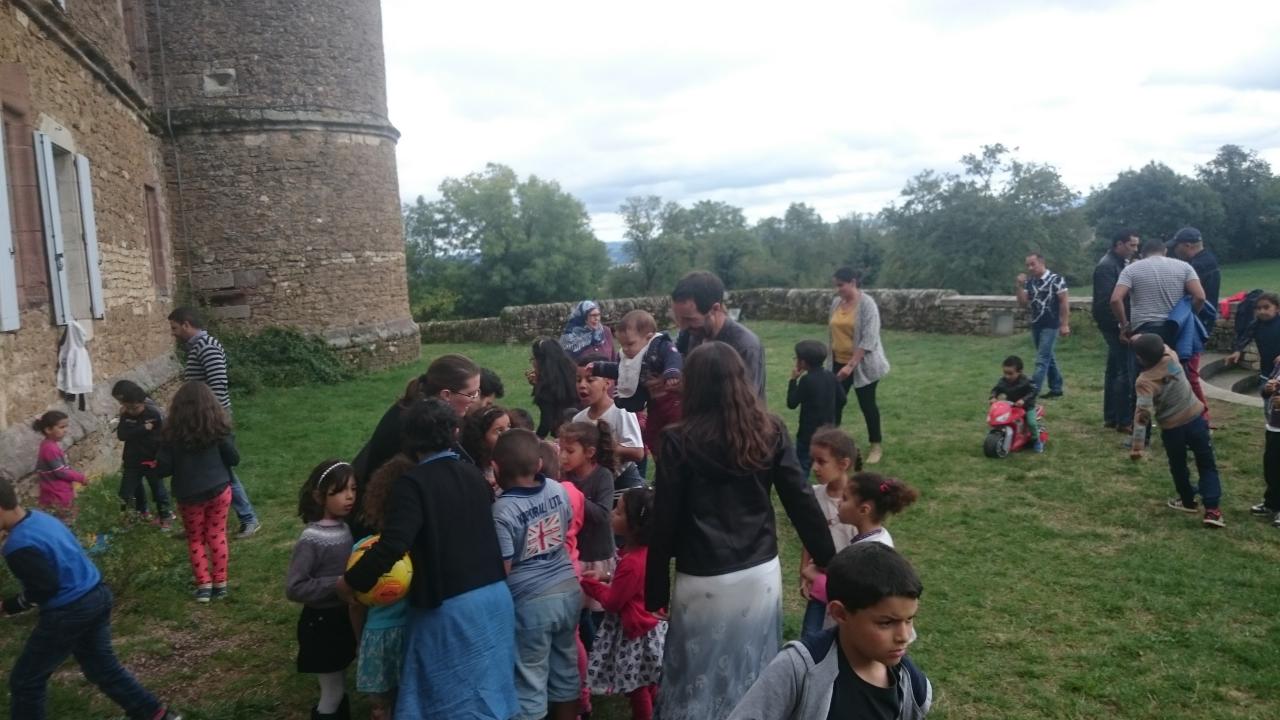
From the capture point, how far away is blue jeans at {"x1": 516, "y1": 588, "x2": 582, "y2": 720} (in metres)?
3.28

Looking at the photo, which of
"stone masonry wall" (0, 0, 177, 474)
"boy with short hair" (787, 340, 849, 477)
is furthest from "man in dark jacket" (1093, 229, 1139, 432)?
"stone masonry wall" (0, 0, 177, 474)

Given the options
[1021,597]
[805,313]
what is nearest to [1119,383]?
[1021,597]

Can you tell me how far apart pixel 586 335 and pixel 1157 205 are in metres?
27.6

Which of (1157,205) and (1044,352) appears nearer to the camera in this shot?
(1044,352)

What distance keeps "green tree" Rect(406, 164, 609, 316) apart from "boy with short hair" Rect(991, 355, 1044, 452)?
121ft

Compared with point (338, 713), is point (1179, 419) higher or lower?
higher

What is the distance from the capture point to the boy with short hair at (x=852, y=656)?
81.2 inches

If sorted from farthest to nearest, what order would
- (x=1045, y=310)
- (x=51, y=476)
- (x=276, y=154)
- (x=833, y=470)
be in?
(x=276, y=154)
(x=1045, y=310)
(x=51, y=476)
(x=833, y=470)

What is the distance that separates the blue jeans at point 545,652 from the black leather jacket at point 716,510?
20.1 inches

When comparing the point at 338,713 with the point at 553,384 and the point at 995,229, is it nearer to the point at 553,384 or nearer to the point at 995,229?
the point at 553,384

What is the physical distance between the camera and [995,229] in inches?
1120

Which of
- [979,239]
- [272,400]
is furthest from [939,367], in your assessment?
[979,239]

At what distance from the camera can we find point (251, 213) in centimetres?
1408

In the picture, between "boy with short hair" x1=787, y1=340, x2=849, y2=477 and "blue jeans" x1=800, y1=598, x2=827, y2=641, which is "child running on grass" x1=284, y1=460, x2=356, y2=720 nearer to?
"blue jeans" x1=800, y1=598, x2=827, y2=641
